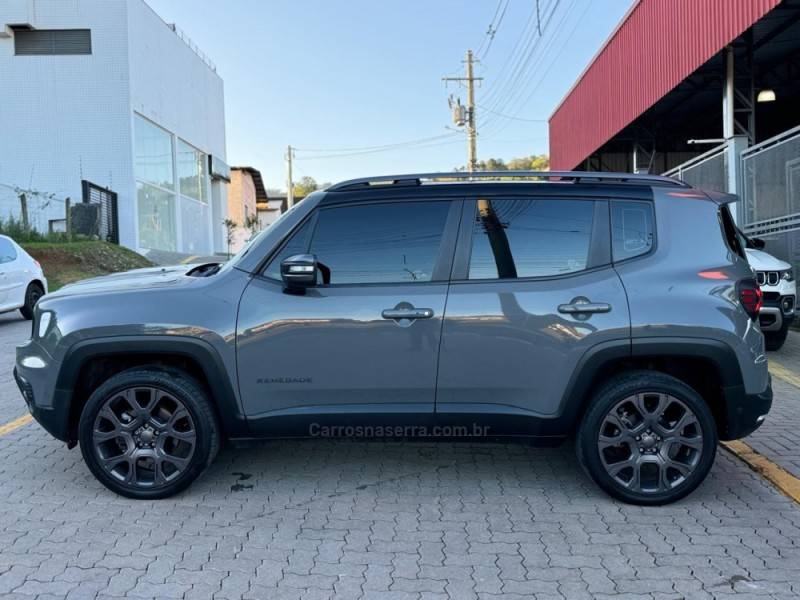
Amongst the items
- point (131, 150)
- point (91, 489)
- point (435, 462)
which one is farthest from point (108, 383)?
point (131, 150)

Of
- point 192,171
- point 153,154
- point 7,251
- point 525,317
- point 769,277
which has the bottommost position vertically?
point 525,317

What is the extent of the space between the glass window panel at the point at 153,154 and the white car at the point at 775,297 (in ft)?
77.7

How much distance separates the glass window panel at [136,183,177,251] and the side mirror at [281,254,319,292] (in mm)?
24857

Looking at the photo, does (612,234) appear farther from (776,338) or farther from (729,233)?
(776,338)

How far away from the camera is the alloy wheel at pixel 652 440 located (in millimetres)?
3703

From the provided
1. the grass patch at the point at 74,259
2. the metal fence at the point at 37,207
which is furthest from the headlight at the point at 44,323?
the metal fence at the point at 37,207

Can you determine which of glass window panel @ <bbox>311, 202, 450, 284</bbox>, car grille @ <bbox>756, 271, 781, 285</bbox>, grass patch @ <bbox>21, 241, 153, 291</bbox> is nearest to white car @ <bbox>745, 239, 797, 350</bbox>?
car grille @ <bbox>756, 271, 781, 285</bbox>

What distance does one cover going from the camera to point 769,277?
7.98m

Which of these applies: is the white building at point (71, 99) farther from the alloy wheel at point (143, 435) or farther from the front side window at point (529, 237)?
the front side window at point (529, 237)

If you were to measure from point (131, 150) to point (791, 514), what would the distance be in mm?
25919

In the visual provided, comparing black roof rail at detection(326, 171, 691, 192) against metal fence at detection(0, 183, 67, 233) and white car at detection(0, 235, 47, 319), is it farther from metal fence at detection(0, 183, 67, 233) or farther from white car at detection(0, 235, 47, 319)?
metal fence at detection(0, 183, 67, 233)

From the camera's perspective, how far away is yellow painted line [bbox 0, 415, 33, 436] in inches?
208

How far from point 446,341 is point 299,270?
882 millimetres

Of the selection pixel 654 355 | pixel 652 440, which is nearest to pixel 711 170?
pixel 654 355
